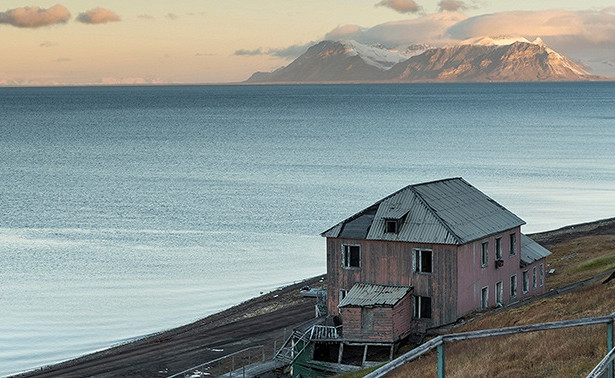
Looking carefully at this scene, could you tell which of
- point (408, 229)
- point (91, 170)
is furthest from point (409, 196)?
point (91, 170)

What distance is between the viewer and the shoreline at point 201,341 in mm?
49969

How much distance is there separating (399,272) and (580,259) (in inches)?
998

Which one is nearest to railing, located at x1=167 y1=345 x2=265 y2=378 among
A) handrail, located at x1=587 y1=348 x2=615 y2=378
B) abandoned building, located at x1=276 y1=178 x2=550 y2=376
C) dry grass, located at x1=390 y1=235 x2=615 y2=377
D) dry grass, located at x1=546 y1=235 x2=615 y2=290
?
abandoned building, located at x1=276 y1=178 x2=550 y2=376

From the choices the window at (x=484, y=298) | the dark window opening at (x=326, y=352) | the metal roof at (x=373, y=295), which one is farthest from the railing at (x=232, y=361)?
the window at (x=484, y=298)

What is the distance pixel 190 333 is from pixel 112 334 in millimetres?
5946

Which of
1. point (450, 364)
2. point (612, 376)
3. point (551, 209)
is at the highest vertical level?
point (612, 376)

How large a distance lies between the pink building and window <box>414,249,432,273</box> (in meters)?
0.05

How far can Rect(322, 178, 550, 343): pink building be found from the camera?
47.5 meters

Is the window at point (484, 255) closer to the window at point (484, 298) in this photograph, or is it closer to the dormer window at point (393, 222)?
the window at point (484, 298)

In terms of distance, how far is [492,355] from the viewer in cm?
2902

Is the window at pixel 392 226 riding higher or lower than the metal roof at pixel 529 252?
higher

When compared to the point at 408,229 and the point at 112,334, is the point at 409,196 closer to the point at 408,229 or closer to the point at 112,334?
the point at 408,229

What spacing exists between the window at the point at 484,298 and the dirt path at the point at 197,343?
1118 cm

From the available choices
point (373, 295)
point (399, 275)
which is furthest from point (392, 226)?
point (373, 295)
